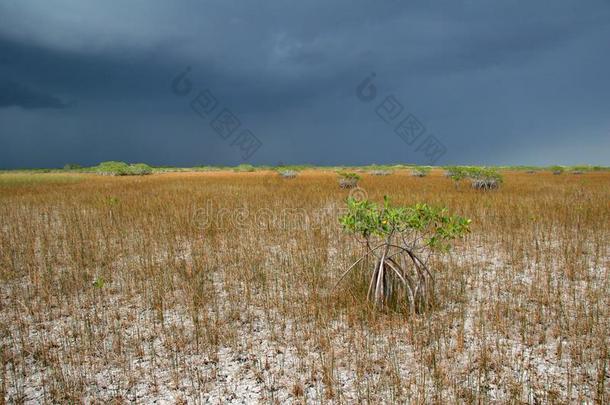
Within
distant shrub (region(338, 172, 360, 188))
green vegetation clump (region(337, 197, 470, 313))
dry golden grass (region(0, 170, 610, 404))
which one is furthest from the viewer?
distant shrub (region(338, 172, 360, 188))

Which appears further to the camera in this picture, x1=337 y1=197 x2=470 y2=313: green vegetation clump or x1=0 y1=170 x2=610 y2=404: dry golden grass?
x1=337 y1=197 x2=470 y2=313: green vegetation clump

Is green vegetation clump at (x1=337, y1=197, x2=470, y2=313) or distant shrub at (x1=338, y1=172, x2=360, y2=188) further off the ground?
distant shrub at (x1=338, y1=172, x2=360, y2=188)

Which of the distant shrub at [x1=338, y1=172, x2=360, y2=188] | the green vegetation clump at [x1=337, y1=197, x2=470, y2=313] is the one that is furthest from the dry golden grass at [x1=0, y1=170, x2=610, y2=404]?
the distant shrub at [x1=338, y1=172, x2=360, y2=188]

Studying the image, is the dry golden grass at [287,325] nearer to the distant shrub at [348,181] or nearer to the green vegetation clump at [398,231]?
the green vegetation clump at [398,231]

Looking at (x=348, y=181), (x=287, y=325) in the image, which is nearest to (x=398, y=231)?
(x=287, y=325)

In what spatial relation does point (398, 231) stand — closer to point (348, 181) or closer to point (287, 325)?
point (287, 325)

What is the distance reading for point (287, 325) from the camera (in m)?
4.45

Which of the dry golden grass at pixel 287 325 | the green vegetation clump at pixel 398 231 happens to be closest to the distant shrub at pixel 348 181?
the dry golden grass at pixel 287 325

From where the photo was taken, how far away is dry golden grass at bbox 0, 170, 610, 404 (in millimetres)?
3191

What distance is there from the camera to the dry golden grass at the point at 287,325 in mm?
3191

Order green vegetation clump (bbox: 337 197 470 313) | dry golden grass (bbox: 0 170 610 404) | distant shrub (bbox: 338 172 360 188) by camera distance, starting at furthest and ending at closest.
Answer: distant shrub (bbox: 338 172 360 188)
green vegetation clump (bbox: 337 197 470 313)
dry golden grass (bbox: 0 170 610 404)

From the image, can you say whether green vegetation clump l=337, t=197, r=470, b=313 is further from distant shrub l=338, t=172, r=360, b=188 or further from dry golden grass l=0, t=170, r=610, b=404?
distant shrub l=338, t=172, r=360, b=188

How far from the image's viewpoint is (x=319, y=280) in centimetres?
578

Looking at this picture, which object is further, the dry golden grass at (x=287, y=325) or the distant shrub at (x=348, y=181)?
the distant shrub at (x=348, y=181)
